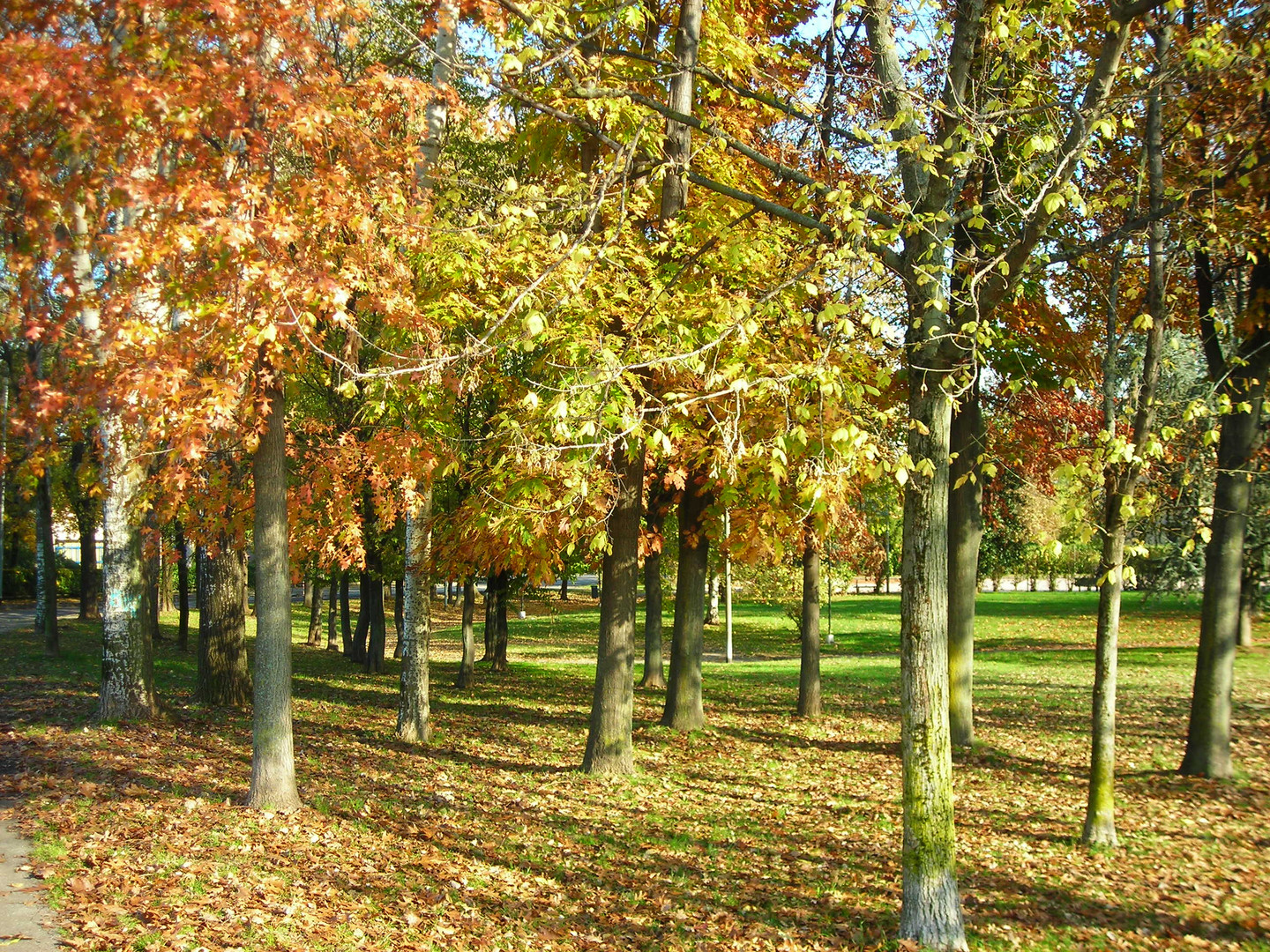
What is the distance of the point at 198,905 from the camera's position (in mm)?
5926

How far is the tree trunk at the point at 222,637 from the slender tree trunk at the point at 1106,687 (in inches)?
465

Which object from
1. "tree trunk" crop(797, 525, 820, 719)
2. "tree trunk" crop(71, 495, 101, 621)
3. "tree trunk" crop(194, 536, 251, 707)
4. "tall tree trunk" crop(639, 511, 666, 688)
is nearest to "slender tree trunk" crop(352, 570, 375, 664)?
"tall tree trunk" crop(639, 511, 666, 688)

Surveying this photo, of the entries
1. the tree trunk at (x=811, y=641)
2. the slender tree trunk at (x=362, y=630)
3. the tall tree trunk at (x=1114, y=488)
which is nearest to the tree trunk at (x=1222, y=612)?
the tall tree trunk at (x=1114, y=488)

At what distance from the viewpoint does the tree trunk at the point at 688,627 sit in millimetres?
14562

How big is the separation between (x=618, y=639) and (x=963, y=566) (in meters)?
4.83

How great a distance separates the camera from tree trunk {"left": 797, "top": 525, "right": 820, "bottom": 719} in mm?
15508

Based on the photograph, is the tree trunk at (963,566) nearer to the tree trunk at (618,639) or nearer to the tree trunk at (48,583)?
the tree trunk at (618,639)

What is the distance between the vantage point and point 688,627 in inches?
576

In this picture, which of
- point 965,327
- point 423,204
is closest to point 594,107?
point 423,204

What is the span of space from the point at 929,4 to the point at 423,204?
4848 mm

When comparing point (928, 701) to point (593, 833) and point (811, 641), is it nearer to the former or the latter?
point (593, 833)

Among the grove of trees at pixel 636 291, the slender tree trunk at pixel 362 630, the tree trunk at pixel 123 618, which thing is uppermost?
the grove of trees at pixel 636 291

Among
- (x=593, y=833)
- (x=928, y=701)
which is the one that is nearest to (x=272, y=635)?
(x=593, y=833)

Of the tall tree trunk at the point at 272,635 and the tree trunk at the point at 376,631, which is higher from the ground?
the tall tree trunk at the point at 272,635
